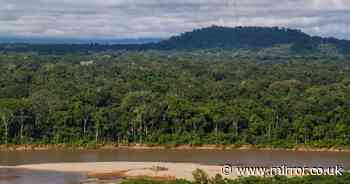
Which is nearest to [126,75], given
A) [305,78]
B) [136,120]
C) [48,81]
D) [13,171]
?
[48,81]

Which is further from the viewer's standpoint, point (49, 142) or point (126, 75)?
point (126, 75)

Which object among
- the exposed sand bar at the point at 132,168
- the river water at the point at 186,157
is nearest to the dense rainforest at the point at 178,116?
the river water at the point at 186,157

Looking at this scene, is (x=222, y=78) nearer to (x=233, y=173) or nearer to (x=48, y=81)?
(x=48, y=81)

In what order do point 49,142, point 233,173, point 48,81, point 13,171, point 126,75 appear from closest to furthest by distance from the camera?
1. point 233,173
2. point 13,171
3. point 49,142
4. point 48,81
5. point 126,75
